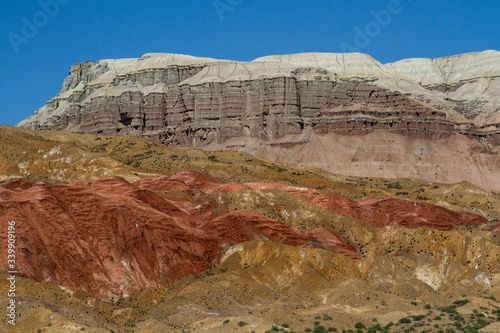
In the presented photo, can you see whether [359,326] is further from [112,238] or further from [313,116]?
[313,116]

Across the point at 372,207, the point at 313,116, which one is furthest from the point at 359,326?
the point at 313,116

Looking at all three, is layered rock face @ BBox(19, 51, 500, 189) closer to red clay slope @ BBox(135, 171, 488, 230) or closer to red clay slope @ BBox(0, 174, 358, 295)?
red clay slope @ BBox(135, 171, 488, 230)

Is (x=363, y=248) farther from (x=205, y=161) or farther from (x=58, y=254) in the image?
(x=205, y=161)

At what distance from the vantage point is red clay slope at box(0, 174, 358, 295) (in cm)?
5732

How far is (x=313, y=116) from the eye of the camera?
166 meters

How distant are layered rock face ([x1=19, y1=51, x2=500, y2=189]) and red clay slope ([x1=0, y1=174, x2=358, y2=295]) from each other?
85709 mm

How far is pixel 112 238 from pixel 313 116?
359 ft

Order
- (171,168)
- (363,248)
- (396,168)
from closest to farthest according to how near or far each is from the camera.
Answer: (363,248) < (171,168) < (396,168)

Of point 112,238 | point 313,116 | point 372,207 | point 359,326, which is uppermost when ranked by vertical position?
point 313,116

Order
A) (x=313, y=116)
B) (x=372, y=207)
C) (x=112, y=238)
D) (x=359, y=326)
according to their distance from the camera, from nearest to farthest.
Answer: (x=359, y=326) → (x=112, y=238) → (x=372, y=207) → (x=313, y=116)

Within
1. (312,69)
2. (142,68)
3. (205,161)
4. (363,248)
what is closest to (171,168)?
(205,161)

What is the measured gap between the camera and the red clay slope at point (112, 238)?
5732 centimetres

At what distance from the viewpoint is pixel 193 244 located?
63188mm

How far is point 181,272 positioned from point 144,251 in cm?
345
